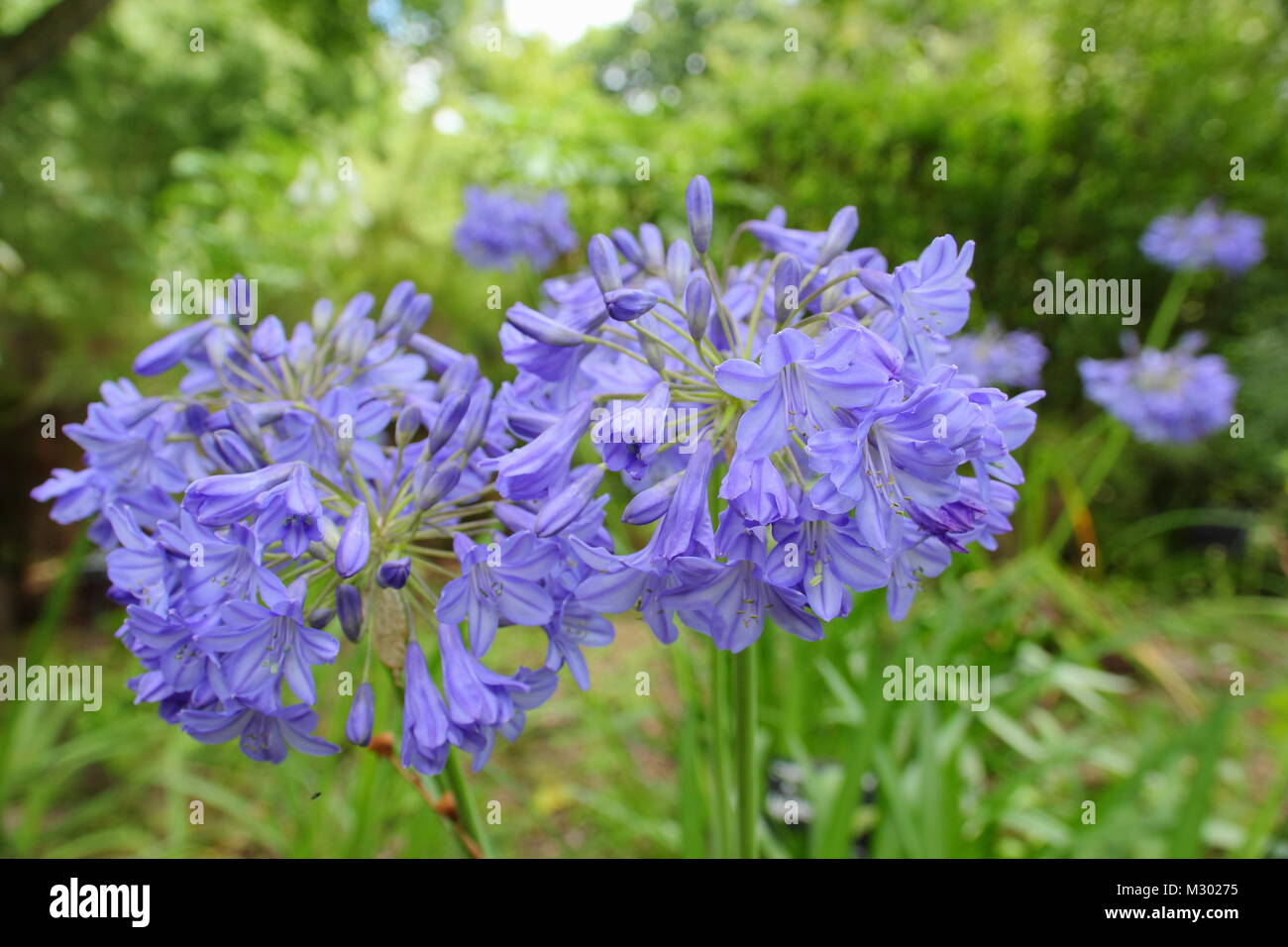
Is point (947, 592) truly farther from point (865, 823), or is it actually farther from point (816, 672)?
point (865, 823)

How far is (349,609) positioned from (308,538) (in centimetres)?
11

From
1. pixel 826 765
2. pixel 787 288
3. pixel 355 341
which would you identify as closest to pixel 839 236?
pixel 787 288

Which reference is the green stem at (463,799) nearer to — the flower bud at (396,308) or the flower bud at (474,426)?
the flower bud at (474,426)

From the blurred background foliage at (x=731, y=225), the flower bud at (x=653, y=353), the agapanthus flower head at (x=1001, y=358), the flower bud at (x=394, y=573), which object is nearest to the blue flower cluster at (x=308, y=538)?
the flower bud at (x=394, y=573)

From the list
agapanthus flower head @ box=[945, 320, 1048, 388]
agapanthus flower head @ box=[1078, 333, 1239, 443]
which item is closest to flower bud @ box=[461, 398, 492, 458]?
agapanthus flower head @ box=[1078, 333, 1239, 443]

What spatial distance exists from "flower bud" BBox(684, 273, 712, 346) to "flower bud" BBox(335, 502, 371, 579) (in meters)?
0.52

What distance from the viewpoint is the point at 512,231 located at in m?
4.86

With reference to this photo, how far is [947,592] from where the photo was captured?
3564mm

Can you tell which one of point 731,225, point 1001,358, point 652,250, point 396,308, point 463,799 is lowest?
point 463,799

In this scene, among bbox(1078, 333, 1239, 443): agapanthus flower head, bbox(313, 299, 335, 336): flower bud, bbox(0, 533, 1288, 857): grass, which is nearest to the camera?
bbox(313, 299, 335, 336): flower bud

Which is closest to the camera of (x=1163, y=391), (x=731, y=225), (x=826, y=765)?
(x=826, y=765)

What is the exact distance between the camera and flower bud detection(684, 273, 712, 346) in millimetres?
1133

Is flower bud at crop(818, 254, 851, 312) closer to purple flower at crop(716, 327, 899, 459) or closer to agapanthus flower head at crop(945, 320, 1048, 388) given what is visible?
purple flower at crop(716, 327, 899, 459)

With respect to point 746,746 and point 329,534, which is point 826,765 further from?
point 329,534
